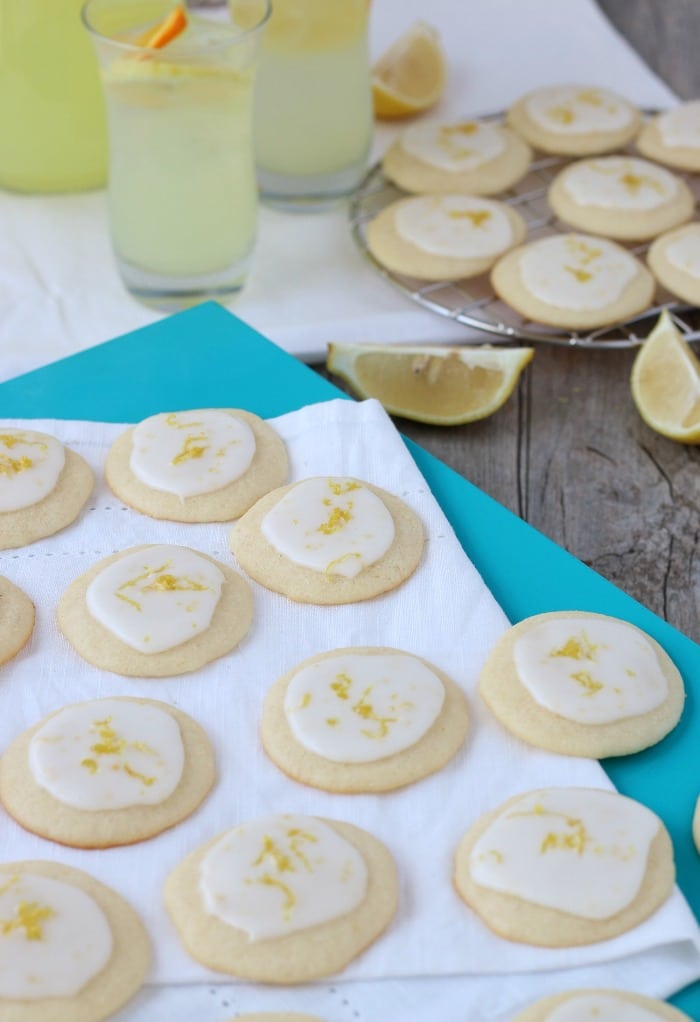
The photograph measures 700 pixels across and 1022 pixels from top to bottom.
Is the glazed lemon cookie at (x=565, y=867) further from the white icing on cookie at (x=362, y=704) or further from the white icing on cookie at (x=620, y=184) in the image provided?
the white icing on cookie at (x=620, y=184)

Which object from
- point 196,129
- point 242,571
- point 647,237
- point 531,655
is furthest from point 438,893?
point 647,237

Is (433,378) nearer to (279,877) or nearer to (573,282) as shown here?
(573,282)

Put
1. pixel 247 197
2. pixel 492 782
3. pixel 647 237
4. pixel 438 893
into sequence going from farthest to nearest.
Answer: pixel 647 237
pixel 247 197
pixel 492 782
pixel 438 893

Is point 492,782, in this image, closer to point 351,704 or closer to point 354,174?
point 351,704

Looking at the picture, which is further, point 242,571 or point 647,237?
point 647,237

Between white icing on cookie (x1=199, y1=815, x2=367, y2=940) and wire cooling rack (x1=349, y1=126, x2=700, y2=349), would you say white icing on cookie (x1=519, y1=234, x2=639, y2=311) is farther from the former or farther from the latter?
white icing on cookie (x1=199, y1=815, x2=367, y2=940)
